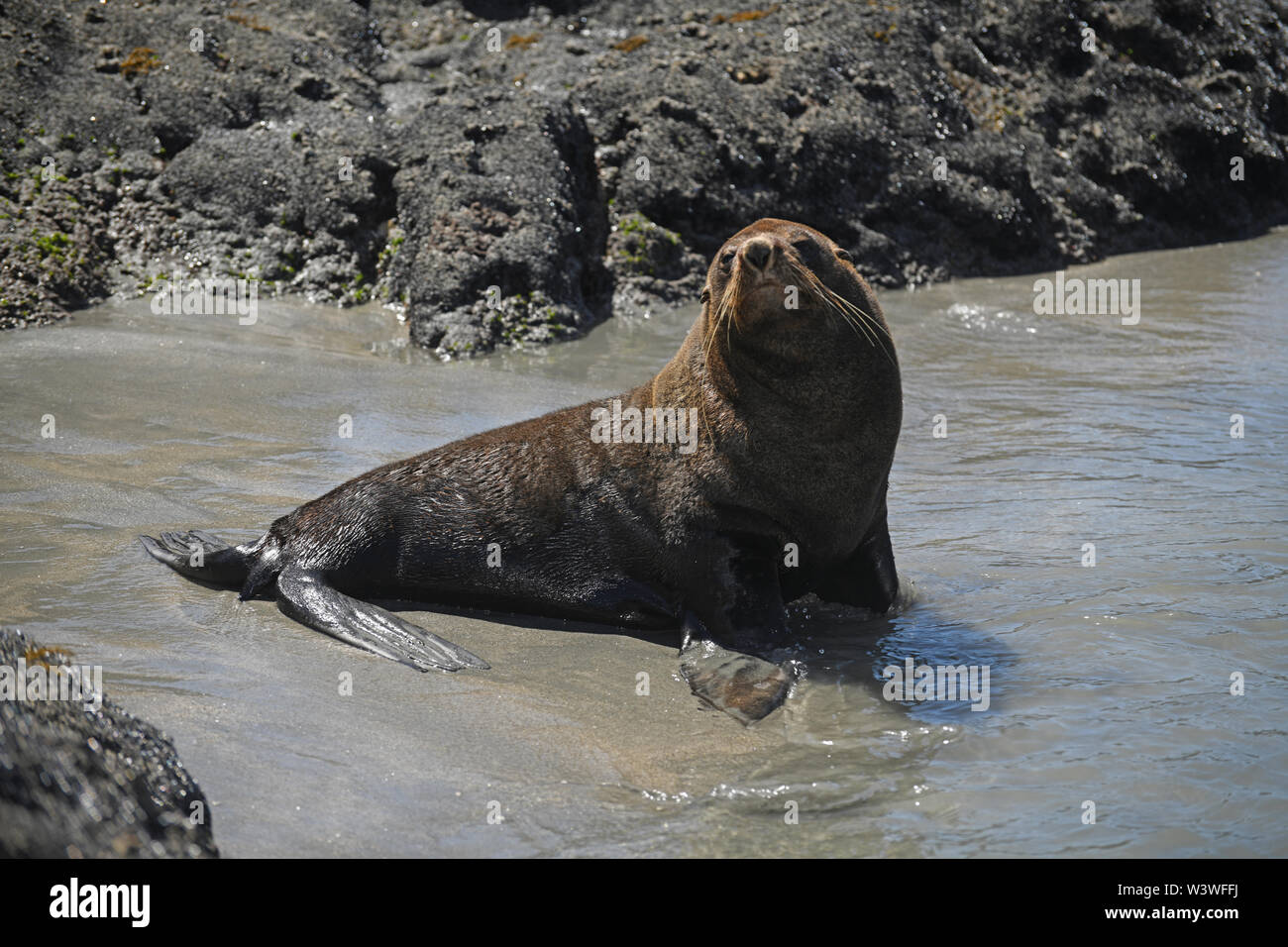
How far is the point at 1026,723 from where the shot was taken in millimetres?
4375

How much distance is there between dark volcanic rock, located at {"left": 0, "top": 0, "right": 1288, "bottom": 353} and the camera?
35.9 ft

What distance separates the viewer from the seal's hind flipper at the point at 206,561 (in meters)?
5.79

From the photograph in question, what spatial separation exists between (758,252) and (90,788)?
311 cm

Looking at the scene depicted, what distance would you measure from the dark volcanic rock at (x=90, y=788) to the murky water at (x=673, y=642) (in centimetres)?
29

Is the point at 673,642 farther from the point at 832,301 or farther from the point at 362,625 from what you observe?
the point at 832,301

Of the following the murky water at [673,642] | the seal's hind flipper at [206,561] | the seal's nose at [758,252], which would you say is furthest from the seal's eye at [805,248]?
the seal's hind flipper at [206,561]

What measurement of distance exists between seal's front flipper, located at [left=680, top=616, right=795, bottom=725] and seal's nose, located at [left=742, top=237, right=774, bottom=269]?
1524mm

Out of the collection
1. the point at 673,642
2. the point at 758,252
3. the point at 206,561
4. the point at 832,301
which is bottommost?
the point at 673,642

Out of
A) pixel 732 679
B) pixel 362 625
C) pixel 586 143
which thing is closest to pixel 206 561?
pixel 362 625

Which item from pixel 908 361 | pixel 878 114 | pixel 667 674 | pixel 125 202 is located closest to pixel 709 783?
pixel 667 674

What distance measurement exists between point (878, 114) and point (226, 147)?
6479mm

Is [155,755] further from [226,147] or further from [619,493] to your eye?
[226,147]

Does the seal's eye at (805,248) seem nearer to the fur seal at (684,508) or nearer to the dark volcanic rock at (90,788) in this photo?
the fur seal at (684,508)

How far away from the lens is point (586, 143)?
12.1 metres
